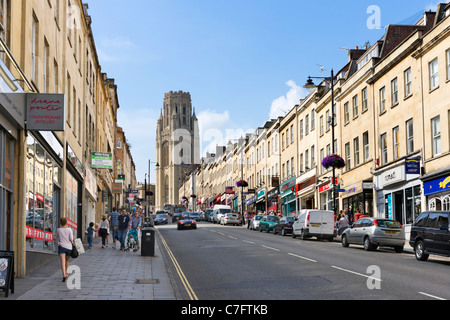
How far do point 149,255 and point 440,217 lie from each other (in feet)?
33.9

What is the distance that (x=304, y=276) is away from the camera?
48.7ft

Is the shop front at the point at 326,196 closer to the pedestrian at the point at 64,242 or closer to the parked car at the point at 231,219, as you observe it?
the parked car at the point at 231,219

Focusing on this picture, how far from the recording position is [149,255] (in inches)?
857

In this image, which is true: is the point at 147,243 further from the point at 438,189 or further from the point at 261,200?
the point at 261,200

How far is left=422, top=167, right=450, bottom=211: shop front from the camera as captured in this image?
2747cm

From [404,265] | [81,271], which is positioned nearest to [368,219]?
[404,265]

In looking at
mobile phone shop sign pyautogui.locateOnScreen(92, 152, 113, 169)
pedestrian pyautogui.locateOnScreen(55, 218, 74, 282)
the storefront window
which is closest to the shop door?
mobile phone shop sign pyautogui.locateOnScreen(92, 152, 113, 169)

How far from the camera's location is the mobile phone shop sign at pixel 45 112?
1491cm

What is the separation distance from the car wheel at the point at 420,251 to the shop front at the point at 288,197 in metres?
35.1

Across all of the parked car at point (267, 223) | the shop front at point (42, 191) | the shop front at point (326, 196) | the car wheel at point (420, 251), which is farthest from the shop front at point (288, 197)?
the shop front at point (42, 191)

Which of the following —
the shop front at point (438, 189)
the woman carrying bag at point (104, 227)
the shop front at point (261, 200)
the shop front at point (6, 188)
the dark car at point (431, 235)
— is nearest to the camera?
the shop front at point (6, 188)

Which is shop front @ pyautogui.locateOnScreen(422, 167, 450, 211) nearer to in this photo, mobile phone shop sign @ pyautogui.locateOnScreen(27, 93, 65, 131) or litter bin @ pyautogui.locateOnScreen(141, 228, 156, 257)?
litter bin @ pyautogui.locateOnScreen(141, 228, 156, 257)

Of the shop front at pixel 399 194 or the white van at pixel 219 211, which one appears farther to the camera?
the white van at pixel 219 211

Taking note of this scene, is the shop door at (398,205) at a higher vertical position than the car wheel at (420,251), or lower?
higher
